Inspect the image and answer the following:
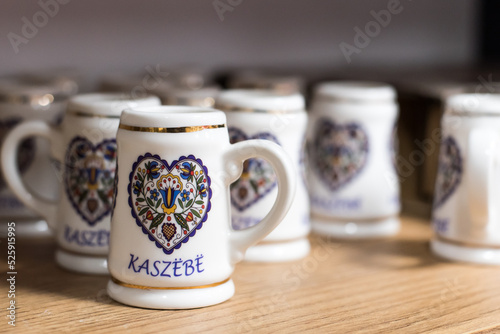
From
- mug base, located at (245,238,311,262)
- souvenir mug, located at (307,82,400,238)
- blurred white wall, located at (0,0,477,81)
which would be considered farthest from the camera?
blurred white wall, located at (0,0,477,81)

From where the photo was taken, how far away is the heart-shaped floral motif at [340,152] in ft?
3.46

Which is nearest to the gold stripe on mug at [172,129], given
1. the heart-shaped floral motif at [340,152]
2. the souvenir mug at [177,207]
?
the souvenir mug at [177,207]

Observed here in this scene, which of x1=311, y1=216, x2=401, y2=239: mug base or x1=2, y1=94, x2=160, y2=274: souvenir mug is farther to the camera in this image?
x1=311, y1=216, x2=401, y2=239: mug base

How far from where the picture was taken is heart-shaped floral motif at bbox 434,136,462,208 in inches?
37.3

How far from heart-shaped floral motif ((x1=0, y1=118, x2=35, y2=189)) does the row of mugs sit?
8cm

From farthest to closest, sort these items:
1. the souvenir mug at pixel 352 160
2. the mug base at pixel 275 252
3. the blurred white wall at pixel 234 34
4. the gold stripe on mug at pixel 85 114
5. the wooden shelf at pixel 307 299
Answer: the blurred white wall at pixel 234 34
the souvenir mug at pixel 352 160
the mug base at pixel 275 252
the gold stripe on mug at pixel 85 114
the wooden shelf at pixel 307 299

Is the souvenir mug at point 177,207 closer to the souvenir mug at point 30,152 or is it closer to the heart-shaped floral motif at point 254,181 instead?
the heart-shaped floral motif at point 254,181

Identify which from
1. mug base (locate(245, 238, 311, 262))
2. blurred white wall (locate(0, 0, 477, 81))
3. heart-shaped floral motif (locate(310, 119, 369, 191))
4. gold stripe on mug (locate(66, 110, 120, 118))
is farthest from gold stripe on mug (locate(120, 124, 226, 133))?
blurred white wall (locate(0, 0, 477, 81))

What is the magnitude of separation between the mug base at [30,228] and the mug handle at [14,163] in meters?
0.11

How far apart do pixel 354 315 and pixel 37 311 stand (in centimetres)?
31

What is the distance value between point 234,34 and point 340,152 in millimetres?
541

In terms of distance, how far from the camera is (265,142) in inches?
29.7

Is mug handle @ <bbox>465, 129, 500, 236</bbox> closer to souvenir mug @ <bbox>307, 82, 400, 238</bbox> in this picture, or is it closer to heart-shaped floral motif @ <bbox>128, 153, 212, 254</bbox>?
souvenir mug @ <bbox>307, 82, 400, 238</bbox>

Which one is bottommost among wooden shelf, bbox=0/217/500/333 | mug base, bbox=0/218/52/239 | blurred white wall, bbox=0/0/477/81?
wooden shelf, bbox=0/217/500/333
